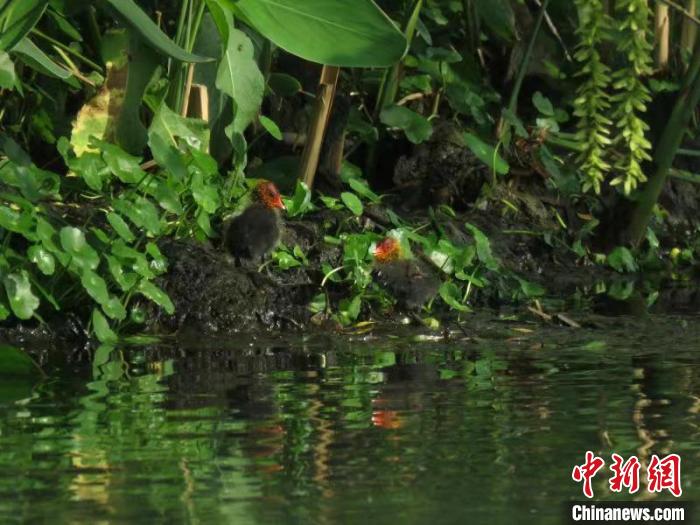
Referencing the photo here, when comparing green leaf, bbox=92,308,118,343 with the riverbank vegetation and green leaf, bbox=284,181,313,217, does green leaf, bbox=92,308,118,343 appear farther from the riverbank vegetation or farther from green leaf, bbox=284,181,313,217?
green leaf, bbox=284,181,313,217

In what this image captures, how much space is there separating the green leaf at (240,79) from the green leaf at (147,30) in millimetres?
594

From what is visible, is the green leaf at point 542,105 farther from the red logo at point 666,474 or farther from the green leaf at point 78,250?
the red logo at point 666,474

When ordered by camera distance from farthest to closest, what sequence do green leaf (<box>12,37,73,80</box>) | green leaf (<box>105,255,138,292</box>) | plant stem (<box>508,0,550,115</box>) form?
plant stem (<box>508,0,550,115</box>), green leaf (<box>12,37,73,80</box>), green leaf (<box>105,255,138,292</box>)

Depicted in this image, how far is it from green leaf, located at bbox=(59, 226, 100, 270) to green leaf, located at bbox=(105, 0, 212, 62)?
0.62m

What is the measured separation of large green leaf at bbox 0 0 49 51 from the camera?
4.76m

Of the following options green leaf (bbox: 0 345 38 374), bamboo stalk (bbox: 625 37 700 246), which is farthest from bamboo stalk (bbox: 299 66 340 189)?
green leaf (bbox: 0 345 38 374)

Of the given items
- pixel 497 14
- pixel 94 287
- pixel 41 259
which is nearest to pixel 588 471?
pixel 94 287

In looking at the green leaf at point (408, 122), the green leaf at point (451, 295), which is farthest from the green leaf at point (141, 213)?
the green leaf at point (408, 122)

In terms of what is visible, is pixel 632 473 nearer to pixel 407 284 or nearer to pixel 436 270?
pixel 407 284

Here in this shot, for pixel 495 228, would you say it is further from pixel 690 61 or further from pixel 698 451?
pixel 698 451

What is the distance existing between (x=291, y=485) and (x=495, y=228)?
153 inches

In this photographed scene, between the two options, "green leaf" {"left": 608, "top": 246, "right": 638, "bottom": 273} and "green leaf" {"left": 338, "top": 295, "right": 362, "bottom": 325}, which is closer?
"green leaf" {"left": 338, "top": 295, "right": 362, "bottom": 325}

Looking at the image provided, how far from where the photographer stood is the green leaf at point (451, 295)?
525 cm

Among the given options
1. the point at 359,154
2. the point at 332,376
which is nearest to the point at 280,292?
the point at 332,376
